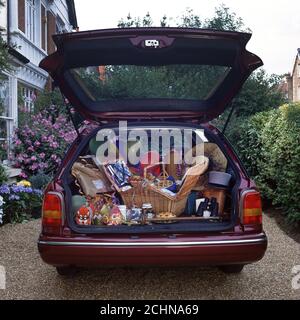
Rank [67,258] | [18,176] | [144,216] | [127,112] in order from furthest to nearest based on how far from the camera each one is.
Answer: [18,176]
[127,112]
[144,216]
[67,258]

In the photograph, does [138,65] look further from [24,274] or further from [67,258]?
[24,274]

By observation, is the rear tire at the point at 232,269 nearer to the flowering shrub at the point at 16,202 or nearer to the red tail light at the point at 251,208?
the red tail light at the point at 251,208

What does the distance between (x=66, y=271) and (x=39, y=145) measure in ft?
17.3

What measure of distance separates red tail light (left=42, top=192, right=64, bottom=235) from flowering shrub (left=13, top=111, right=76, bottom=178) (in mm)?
4946

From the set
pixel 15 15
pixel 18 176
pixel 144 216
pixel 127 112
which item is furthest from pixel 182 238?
pixel 15 15

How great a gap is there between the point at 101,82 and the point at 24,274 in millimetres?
2096

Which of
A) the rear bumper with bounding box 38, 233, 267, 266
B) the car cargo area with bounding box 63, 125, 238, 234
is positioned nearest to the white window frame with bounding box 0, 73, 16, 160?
the car cargo area with bounding box 63, 125, 238, 234

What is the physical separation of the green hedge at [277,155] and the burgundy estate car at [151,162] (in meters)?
1.71

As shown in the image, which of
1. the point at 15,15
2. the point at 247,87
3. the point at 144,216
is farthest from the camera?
the point at 247,87

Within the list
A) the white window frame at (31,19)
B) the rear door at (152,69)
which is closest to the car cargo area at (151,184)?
the rear door at (152,69)

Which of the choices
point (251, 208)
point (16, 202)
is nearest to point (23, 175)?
point (16, 202)

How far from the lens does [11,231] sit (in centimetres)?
594

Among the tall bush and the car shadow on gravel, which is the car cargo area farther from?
the tall bush

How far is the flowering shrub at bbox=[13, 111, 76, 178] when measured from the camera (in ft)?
28.1
